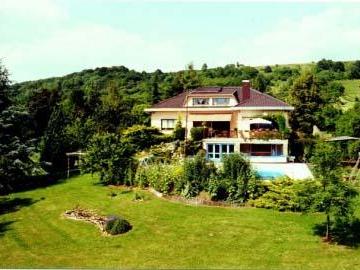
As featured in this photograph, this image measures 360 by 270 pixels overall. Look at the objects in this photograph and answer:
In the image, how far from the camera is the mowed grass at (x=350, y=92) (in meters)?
105

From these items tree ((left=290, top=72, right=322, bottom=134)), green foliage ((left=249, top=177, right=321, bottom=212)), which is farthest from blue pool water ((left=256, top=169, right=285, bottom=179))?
tree ((left=290, top=72, right=322, bottom=134))

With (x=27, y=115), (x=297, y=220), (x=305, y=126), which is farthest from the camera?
(x=305, y=126)

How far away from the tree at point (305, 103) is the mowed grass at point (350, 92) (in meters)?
31.9

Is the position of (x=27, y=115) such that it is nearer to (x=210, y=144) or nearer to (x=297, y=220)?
(x=210, y=144)

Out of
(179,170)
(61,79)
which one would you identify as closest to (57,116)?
(179,170)

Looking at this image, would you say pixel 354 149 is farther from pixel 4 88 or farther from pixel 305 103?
pixel 4 88

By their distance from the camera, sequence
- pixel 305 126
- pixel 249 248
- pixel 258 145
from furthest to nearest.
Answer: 1. pixel 305 126
2. pixel 258 145
3. pixel 249 248

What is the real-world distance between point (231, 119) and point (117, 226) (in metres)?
27.1

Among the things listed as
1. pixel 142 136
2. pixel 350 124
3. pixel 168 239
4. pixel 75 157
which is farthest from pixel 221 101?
pixel 168 239

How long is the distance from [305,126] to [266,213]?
32.1 m

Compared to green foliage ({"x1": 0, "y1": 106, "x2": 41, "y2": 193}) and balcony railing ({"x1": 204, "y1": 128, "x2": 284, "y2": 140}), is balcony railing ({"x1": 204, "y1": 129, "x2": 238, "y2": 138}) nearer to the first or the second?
balcony railing ({"x1": 204, "y1": 128, "x2": 284, "y2": 140})

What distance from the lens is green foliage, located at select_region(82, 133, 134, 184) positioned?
47594mm

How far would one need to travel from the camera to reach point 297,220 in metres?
37.7

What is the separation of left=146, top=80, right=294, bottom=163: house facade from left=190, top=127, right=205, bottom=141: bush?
52cm
